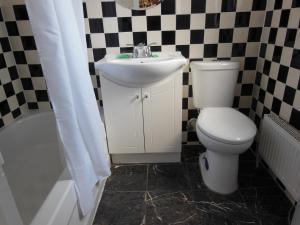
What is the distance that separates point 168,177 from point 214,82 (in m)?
0.80

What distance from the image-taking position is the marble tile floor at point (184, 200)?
129 centimetres

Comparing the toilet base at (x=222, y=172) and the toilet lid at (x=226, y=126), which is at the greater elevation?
the toilet lid at (x=226, y=126)

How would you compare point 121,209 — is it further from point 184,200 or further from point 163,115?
point 163,115

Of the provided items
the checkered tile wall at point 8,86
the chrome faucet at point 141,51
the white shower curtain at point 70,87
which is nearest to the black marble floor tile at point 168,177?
the white shower curtain at point 70,87

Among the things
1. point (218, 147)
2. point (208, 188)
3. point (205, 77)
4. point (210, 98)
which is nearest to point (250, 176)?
point (208, 188)

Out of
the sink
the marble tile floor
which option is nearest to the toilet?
the marble tile floor

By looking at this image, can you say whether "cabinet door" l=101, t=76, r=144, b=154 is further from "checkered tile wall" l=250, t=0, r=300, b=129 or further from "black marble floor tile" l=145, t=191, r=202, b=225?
"checkered tile wall" l=250, t=0, r=300, b=129

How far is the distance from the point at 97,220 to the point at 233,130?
985 millimetres

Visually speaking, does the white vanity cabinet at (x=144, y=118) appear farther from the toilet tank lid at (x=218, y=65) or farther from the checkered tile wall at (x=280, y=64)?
the checkered tile wall at (x=280, y=64)

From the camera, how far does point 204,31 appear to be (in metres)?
1.68

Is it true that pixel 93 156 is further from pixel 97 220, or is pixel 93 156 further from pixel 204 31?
pixel 204 31

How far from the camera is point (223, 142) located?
1259 mm

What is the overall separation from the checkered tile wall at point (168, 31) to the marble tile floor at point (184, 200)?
79 centimetres

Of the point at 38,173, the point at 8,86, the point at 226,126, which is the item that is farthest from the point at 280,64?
the point at 8,86
